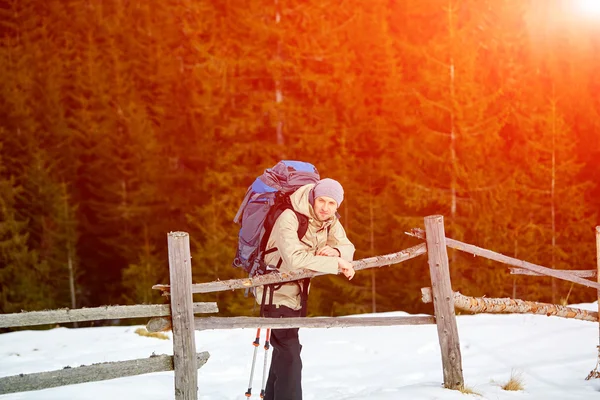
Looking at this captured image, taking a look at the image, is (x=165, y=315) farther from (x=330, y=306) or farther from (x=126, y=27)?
(x=126, y=27)

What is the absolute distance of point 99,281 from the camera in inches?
1474

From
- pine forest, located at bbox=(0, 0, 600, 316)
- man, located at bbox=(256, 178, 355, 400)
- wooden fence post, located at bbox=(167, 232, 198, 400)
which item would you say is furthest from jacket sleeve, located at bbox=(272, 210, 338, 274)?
pine forest, located at bbox=(0, 0, 600, 316)

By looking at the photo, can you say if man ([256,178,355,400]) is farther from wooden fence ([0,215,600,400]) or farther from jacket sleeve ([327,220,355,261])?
wooden fence ([0,215,600,400])

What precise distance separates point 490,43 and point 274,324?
814 inches

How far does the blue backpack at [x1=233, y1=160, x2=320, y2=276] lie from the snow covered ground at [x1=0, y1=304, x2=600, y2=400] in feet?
7.18

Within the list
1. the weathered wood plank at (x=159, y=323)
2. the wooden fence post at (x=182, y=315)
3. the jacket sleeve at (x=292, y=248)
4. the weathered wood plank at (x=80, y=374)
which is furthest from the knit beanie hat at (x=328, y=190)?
the weathered wood plank at (x=80, y=374)

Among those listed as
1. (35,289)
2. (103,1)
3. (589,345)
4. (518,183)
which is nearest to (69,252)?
(35,289)

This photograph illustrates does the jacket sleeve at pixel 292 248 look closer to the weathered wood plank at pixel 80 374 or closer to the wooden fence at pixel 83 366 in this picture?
the wooden fence at pixel 83 366

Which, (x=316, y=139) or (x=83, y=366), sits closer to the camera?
(x=83, y=366)

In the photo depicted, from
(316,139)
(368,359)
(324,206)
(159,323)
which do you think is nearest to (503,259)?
(368,359)

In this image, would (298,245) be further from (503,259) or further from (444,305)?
(503,259)

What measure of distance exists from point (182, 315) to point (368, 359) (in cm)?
443

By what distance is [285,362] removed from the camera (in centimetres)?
563

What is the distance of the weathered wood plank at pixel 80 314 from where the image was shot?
502cm
